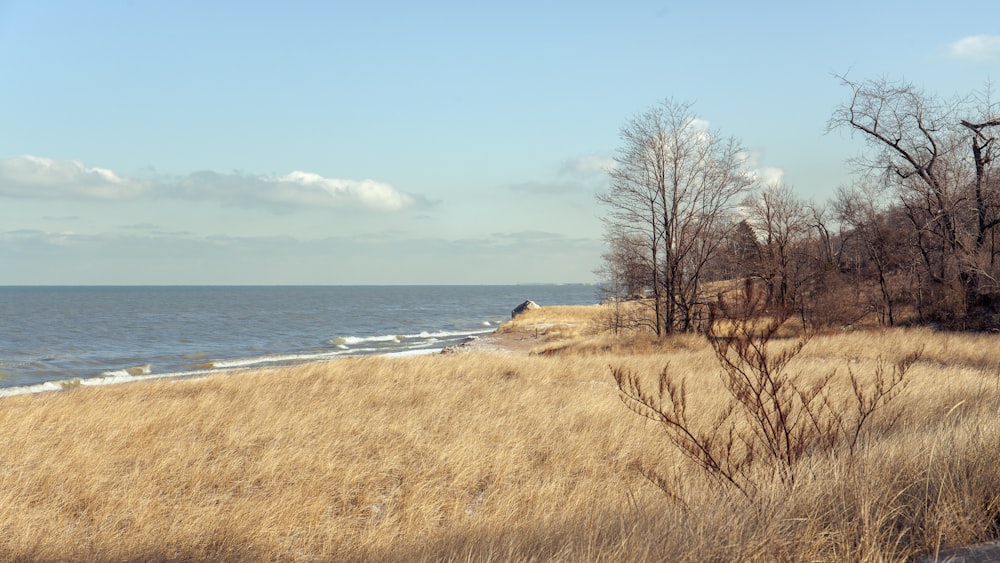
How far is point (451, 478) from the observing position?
24.6ft

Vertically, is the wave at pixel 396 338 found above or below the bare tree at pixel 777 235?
below

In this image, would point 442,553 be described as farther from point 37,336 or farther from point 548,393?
point 37,336

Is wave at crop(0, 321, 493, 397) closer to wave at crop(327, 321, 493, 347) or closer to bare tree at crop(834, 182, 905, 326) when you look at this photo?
wave at crop(327, 321, 493, 347)

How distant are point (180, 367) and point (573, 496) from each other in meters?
30.8

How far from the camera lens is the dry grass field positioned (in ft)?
13.1

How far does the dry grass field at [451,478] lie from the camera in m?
3.98

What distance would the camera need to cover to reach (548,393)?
12.3m

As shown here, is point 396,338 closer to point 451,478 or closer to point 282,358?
point 282,358

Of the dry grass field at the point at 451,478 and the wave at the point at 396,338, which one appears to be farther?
the wave at the point at 396,338

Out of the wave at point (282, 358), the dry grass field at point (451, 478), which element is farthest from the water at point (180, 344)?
the dry grass field at point (451, 478)

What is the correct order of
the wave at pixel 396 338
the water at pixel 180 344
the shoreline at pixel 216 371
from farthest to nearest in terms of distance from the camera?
the wave at pixel 396 338 < the water at pixel 180 344 < the shoreline at pixel 216 371

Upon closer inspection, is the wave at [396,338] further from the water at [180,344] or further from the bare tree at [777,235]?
the bare tree at [777,235]

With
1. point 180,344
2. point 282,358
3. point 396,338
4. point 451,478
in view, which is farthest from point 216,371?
point 396,338

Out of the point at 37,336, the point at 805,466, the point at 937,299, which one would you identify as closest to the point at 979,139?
the point at 937,299
